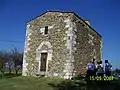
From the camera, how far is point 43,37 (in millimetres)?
19516

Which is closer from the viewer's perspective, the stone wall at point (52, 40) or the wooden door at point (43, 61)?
the stone wall at point (52, 40)

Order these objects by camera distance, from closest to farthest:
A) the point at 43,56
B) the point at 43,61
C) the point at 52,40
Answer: the point at 52,40, the point at 43,61, the point at 43,56

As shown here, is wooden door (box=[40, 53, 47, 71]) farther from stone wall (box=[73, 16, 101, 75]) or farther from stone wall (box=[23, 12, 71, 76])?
stone wall (box=[73, 16, 101, 75])

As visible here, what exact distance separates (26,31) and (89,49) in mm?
6078

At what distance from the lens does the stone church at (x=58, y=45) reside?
58.6ft

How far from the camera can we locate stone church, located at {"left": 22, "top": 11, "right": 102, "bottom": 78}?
17.9 metres

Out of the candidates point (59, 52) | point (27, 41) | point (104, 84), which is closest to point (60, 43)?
point (59, 52)

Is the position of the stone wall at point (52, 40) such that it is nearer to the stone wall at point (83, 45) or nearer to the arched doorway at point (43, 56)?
the arched doorway at point (43, 56)

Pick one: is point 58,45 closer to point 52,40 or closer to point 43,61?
point 52,40

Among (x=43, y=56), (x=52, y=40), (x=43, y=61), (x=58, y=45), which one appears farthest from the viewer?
(x=43, y=56)

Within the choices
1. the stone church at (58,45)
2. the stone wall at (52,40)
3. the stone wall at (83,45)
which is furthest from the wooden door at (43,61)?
the stone wall at (83,45)

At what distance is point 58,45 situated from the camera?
18406 mm

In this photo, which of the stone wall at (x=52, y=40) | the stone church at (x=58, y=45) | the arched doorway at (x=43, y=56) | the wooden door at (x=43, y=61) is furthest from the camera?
the wooden door at (x=43, y=61)

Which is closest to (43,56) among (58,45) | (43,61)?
(43,61)
